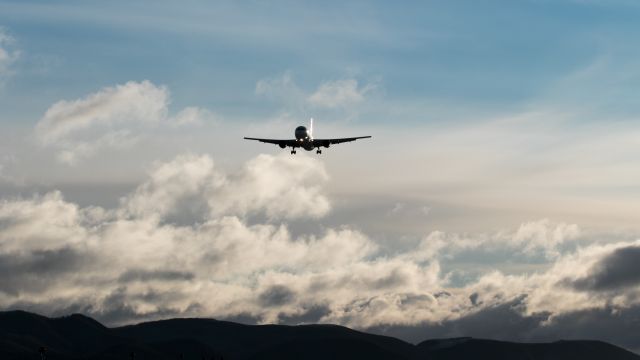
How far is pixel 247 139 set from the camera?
199 m

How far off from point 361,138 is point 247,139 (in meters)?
26.5

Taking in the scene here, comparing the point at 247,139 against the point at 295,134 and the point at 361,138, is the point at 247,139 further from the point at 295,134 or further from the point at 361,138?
the point at 361,138

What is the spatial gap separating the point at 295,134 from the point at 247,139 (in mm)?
11202

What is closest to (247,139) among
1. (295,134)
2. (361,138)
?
(295,134)

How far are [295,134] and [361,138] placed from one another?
15.4 meters

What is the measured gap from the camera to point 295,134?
199 metres

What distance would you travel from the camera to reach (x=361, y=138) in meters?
200
